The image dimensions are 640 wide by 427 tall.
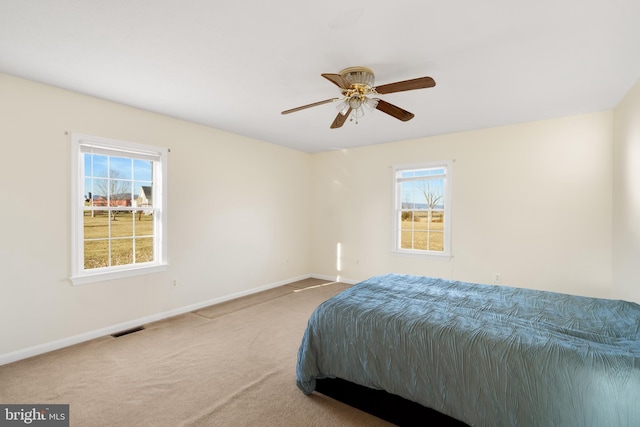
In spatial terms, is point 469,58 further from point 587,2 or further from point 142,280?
point 142,280

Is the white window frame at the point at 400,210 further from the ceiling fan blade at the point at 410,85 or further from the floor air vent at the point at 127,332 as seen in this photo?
the floor air vent at the point at 127,332

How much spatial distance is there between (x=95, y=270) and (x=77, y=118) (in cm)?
166

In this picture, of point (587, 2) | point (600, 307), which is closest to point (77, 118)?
point (587, 2)

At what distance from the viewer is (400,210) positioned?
5086mm

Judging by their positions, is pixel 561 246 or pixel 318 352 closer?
pixel 318 352

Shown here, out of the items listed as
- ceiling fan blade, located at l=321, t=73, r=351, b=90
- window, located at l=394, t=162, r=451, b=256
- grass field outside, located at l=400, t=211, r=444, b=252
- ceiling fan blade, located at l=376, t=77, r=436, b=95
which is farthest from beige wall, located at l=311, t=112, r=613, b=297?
ceiling fan blade, located at l=321, t=73, r=351, b=90

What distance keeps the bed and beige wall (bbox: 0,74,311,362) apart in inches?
97.6

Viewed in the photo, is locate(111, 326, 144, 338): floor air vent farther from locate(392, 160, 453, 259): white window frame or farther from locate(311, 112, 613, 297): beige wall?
locate(392, 160, 453, 259): white window frame

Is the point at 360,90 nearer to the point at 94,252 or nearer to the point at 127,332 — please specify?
the point at 94,252

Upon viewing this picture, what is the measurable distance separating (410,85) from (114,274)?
3.64 m

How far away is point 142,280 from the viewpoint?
357cm

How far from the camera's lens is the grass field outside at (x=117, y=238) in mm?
3229

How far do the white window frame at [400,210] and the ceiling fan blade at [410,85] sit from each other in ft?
8.87

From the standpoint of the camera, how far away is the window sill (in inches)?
120
